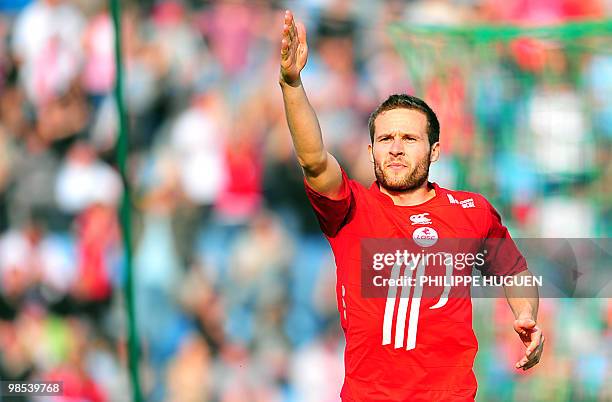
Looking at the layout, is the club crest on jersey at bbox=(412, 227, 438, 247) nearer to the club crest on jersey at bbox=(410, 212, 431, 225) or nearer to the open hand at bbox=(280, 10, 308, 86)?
the club crest on jersey at bbox=(410, 212, 431, 225)

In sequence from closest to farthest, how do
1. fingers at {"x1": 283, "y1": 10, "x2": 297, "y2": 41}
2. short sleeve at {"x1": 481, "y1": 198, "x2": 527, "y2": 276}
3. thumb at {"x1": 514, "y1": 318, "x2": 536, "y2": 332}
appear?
fingers at {"x1": 283, "y1": 10, "x2": 297, "y2": 41} → thumb at {"x1": 514, "y1": 318, "x2": 536, "y2": 332} → short sleeve at {"x1": 481, "y1": 198, "x2": 527, "y2": 276}

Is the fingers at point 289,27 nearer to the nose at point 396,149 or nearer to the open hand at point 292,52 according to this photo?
the open hand at point 292,52

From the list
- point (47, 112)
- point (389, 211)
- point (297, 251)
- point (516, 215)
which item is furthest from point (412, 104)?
point (47, 112)

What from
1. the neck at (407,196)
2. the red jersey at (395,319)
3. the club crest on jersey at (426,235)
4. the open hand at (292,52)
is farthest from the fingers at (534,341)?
the open hand at (292,52)

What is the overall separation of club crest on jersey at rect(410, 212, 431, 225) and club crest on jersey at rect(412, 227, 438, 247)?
23mm

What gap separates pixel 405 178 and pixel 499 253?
0.55 m

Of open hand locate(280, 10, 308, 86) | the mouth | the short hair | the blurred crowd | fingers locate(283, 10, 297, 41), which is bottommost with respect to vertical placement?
the blurred crowd

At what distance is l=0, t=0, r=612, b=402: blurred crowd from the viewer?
699 centimetres

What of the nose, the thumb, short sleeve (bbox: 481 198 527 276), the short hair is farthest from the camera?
short sleeve (bbox: 481 198 527 276)

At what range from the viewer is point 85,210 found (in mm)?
7387

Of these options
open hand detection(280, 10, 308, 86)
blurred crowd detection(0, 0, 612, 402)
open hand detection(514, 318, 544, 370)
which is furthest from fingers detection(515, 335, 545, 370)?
blurred crowd detection(0, 0, 612, 402)

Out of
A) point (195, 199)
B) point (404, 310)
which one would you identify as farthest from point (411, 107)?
point (195, 199)

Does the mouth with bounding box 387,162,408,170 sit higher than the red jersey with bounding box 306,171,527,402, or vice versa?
the mouth with bounding box 387,162,408,170

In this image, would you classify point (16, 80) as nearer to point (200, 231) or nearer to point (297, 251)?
point (200, 231)
